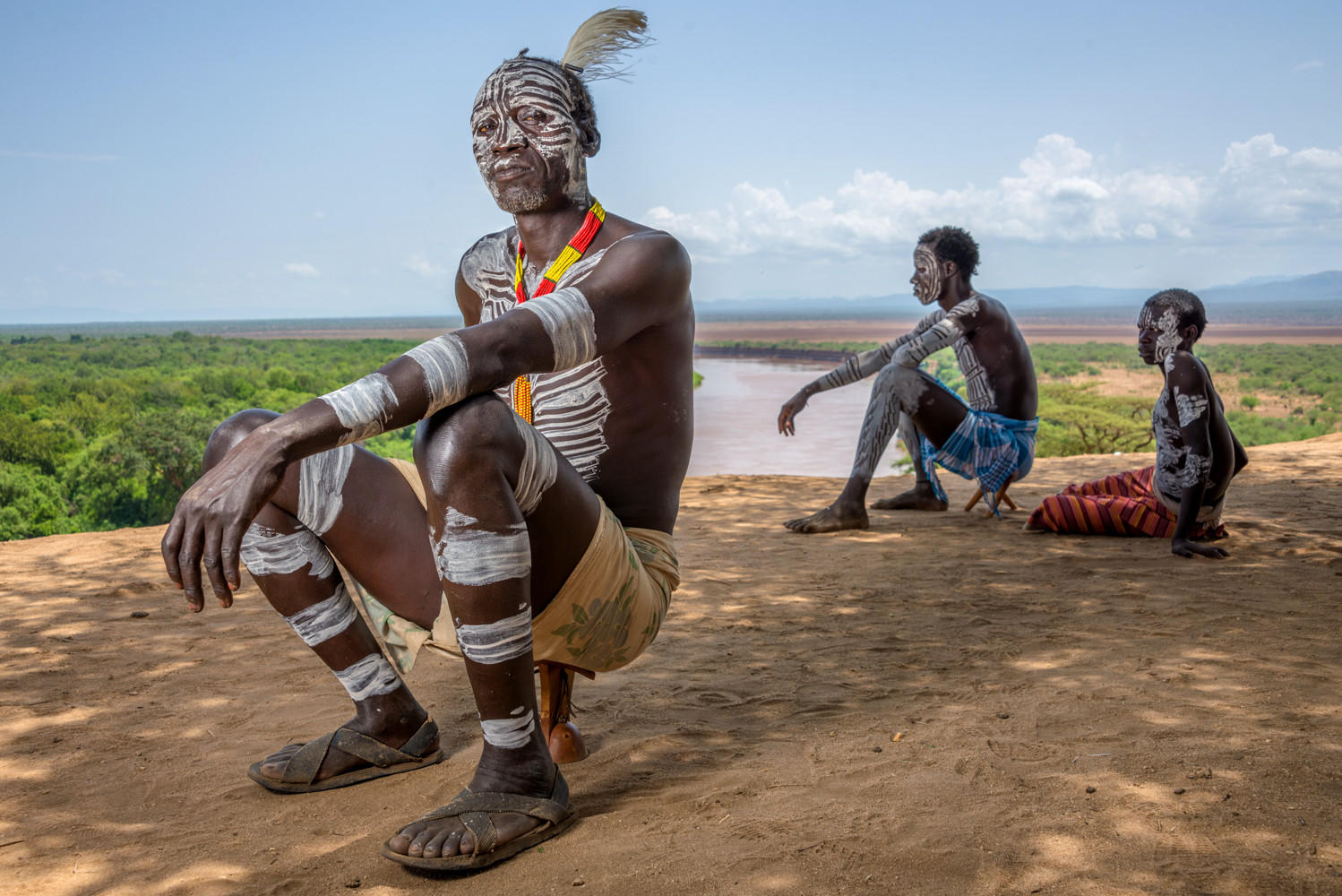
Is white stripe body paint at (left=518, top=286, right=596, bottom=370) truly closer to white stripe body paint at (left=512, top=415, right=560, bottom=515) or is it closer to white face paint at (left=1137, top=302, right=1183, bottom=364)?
white stripe body paint at (left=512, top=415, right=560, bottom=515)

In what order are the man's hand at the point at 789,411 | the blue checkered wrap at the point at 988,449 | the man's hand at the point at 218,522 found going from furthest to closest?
the blue checkered wrap at the point at 988,449 < the man's hand at the point at 789,411 < the man's hand at the point at 218,522

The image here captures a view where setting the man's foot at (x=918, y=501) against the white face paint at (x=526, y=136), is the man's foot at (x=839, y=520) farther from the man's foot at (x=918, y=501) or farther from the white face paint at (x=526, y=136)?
the white face paint at (x=526, y=136)

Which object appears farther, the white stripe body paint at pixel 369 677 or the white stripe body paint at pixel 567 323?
the white stripe body paint at pixel 369 677

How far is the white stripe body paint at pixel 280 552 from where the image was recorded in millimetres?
2219

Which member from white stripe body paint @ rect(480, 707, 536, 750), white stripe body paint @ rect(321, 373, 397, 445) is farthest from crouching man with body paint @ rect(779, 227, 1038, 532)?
white stripe body paint @ rect(321, 373, 397, 445)

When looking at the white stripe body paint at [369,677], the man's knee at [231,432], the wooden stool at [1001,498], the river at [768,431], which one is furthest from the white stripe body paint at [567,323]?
the wooden stool at [1001,498]

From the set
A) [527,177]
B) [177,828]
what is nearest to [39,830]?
[177,828]

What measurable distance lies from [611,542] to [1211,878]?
1.23 meters

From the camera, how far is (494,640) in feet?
6.38

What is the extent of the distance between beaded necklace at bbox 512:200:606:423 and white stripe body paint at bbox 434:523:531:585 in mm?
538

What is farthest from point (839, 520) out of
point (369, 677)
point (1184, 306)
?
point (369, 677)

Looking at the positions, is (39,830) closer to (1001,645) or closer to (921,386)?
(1001,645)

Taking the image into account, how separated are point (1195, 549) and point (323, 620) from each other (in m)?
3.85

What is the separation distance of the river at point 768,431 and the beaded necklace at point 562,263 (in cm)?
356
